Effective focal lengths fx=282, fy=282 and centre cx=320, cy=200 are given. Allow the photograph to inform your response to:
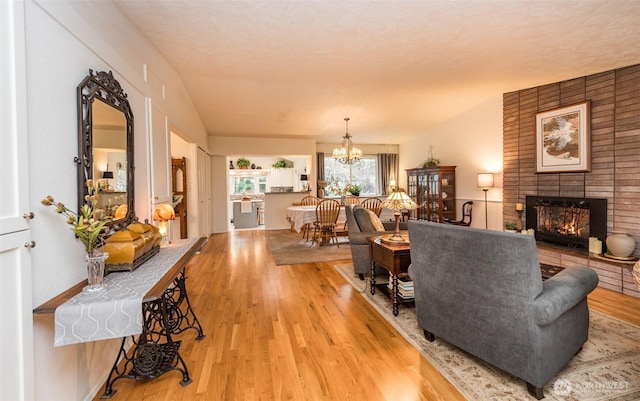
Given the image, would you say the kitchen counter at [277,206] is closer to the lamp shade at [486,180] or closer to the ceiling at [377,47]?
the ceiling at [377,47]

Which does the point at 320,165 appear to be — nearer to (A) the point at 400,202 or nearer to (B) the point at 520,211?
(B) the point at 520,211

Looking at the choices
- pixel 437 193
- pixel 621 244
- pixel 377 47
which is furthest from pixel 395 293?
pixel 437 193

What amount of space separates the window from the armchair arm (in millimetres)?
7292

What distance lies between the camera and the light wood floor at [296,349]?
1747 mm

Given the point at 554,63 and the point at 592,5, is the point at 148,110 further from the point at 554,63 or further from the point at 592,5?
the point at 554,63

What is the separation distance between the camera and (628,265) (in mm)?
3236

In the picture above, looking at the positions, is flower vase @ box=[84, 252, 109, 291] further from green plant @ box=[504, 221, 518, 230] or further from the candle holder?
the candle holder

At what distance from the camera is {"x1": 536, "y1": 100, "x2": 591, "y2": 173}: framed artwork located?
3.85 m

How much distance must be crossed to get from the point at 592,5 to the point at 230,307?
14.2ft

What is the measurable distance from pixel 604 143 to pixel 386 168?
5.58 m

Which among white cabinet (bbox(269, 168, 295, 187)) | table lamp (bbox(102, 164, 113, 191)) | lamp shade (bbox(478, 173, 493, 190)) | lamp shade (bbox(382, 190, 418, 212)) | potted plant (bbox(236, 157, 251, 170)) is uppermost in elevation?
potted plant (bbox(236, 157, 251, 170))

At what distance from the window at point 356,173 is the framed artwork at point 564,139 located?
507 cm

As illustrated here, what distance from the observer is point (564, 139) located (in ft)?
13.5

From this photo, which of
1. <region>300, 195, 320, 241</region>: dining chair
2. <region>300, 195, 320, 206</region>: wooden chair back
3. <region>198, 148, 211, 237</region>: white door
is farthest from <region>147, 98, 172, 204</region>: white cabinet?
<region>300, 195, 320, 206</region>: wooden chair back
